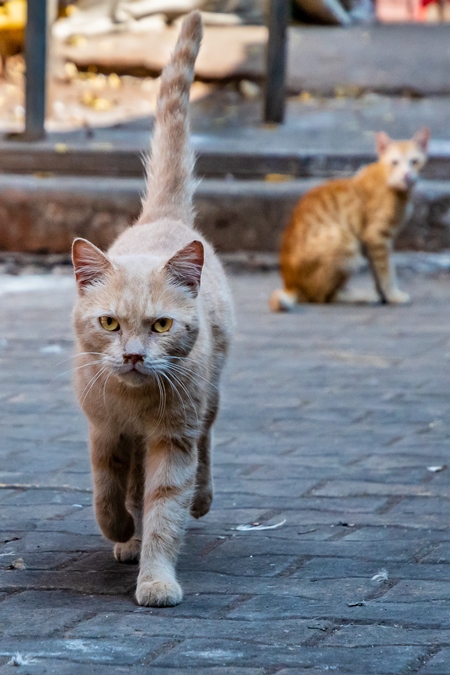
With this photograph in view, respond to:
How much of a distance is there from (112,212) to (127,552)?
660 cm

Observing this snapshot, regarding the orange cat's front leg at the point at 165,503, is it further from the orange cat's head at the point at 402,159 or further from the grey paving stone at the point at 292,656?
the orange cat's head at the point at 402,159

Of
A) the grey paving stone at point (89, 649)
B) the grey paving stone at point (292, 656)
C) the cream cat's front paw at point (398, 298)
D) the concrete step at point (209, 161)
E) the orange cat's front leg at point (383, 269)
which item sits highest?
the grey paving stone at point (292, 656)

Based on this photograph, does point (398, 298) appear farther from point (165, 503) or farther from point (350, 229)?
point (165, 503)

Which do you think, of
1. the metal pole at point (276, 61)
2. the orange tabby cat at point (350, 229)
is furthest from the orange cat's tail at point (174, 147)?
the metal pole at point (276, 61)

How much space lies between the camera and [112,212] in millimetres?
9672

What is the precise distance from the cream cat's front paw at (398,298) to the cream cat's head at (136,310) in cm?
528

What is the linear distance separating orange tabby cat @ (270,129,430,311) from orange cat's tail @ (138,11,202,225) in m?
4.16

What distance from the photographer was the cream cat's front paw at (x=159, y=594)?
292cm

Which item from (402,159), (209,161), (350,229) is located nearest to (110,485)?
(350,229)

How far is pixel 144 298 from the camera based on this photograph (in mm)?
3039

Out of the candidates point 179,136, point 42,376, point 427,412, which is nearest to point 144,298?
point 179,136

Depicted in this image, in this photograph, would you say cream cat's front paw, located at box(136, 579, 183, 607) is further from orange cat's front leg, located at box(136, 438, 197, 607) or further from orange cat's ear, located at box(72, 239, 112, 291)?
orange cat's ear, located at box(72, 239, 112, 291)

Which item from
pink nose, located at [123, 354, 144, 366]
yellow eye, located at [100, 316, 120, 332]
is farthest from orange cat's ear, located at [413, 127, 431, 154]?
pink nose, located at [123, 354, 144, 366]

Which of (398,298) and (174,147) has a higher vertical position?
(174,147)
